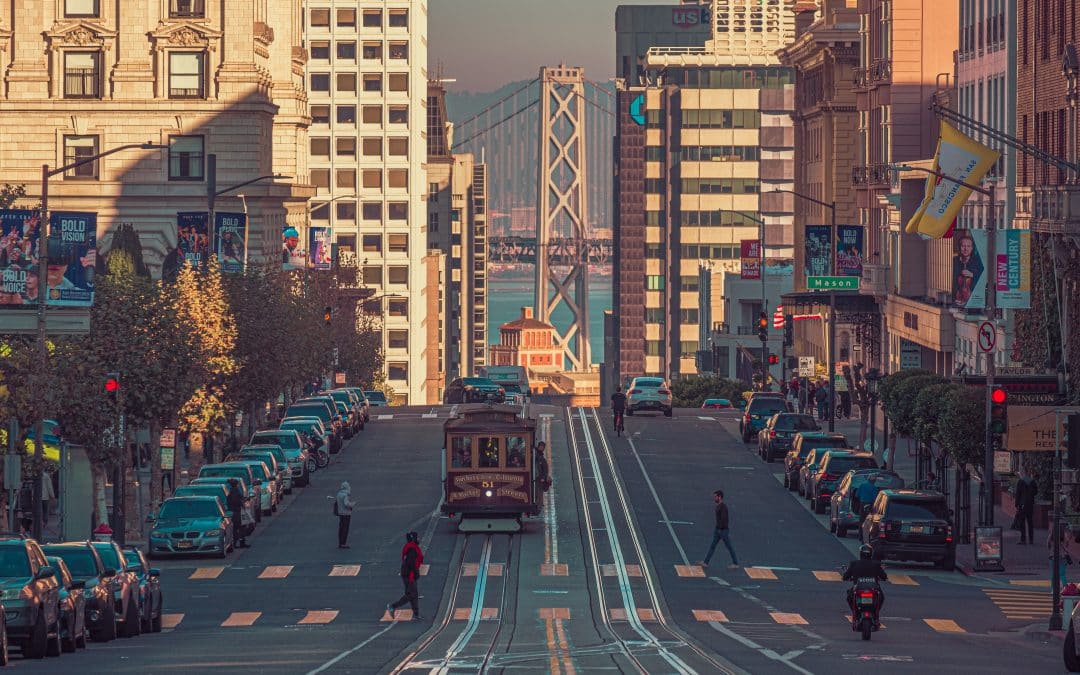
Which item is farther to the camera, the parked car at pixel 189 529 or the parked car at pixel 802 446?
the parked car at pixel 802 446

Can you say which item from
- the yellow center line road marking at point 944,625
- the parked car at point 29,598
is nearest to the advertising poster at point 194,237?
the yellow center line road marking at point 944,625

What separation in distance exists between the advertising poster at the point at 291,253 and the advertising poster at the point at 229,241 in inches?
1183

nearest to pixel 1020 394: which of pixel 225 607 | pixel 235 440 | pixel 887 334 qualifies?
pixel 225 607

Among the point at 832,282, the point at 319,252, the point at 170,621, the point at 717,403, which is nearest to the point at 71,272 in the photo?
the point at 170,621

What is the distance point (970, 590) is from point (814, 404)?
5792 cm

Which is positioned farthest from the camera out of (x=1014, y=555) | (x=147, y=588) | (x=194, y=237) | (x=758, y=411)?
(x=758, y=411)

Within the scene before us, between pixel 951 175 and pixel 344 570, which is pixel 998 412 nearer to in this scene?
pixel 951 175

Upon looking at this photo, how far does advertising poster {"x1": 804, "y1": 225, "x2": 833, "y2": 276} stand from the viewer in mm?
93750

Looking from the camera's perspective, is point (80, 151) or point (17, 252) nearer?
point (17, 252)

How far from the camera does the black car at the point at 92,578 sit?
1373 inches

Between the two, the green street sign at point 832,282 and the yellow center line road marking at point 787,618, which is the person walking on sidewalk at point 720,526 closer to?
the yellow center line road marking at point 787,618

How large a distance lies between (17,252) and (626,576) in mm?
16236

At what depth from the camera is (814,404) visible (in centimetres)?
10294

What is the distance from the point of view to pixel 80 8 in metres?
110
